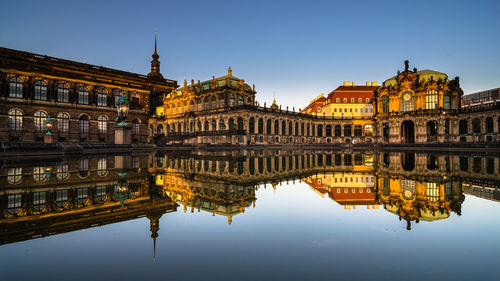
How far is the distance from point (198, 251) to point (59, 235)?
2491 mm

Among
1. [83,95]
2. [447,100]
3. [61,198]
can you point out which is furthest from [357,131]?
[61,198]

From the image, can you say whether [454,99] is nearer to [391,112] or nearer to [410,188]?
[391,112]

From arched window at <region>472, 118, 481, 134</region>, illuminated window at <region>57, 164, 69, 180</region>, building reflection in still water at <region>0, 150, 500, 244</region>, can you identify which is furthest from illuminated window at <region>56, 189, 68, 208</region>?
arched window at <region>472, 118, 481, 134</region>

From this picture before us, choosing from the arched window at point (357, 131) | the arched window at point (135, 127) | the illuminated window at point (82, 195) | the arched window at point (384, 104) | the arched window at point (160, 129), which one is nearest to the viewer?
the illuminated window at point (82, 195)

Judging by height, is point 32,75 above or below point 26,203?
above

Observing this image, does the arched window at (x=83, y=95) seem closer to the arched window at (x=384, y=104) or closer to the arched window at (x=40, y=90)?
the arched window at (x=40, y=90)

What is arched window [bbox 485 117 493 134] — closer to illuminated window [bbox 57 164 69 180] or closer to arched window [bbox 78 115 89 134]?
illuminated window [bbox 57 164 69 180]

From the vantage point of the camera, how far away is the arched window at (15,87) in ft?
156

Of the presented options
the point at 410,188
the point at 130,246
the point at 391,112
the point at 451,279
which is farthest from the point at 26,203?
the point at 391,112

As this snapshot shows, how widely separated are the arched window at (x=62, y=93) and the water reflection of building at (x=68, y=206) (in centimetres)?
5298

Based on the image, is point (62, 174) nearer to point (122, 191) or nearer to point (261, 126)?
point (122, 191)

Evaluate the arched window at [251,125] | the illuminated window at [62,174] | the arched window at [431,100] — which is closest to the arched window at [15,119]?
the arched window at [251,125]

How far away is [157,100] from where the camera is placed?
270 feet

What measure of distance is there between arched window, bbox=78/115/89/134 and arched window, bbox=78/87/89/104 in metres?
3.14
